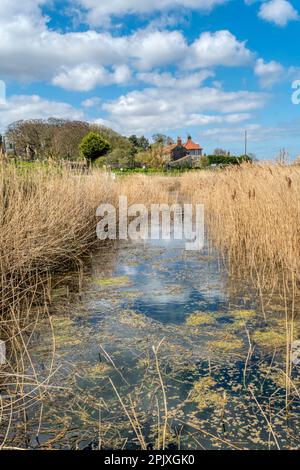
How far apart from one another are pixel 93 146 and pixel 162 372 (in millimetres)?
30417

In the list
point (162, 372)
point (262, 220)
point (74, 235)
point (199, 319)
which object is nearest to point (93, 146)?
point (74, 235)

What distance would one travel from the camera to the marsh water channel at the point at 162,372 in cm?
227

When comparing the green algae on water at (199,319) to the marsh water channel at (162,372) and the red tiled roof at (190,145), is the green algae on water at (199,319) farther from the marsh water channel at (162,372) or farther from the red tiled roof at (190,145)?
the red tiled roof at (190,145)

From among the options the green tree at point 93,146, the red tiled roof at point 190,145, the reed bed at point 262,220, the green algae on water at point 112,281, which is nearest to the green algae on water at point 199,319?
the reed bed at point 262,220

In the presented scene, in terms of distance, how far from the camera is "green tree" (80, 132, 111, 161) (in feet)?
104

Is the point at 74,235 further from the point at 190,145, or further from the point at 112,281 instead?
the point at 190,145

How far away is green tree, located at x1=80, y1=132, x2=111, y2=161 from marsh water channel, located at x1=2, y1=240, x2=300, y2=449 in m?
27.5

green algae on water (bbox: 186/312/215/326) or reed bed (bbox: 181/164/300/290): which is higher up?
reed bed (bbox: 181/164/300/290)

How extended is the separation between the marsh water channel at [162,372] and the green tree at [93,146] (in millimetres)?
27458

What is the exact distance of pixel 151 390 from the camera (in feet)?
8.95

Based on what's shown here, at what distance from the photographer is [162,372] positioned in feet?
9.72

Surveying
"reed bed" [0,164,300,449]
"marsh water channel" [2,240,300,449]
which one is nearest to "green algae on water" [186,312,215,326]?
"marsh water channel" [2,240,300,449]

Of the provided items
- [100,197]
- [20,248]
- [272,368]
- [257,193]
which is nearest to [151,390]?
[272,368]

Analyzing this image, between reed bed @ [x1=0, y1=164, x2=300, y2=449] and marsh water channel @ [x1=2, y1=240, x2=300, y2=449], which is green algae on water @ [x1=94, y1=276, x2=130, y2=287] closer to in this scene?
marsh water channel @ [x1=2, y1=240, x2=300, y2=449]
